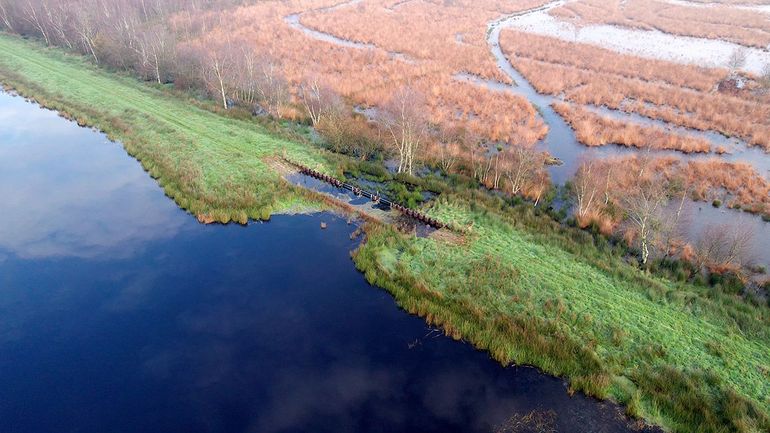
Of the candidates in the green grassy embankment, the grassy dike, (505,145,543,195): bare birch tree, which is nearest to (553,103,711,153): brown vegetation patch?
(505,145,543,195): bare birch tree

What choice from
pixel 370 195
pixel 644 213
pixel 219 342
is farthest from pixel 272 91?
pixel 644 213

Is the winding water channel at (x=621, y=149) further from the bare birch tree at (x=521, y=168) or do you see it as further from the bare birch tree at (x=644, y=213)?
the bare birch tree at (x=644, y=213)

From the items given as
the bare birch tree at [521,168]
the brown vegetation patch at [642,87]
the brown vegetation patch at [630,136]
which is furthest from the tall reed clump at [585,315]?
the brown vegetation patch at [642,87]

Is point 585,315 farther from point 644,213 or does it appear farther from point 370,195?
point 370,195

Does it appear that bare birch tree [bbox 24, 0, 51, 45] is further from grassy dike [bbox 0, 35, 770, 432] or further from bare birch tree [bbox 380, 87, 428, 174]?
bare birch tree [bbox 380, 87, 428, 174]

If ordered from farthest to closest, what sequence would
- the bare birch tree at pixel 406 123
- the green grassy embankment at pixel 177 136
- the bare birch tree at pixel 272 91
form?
the bare birch tree at pixel 272 91 < the bare birch tree at pixel 406 123 < the green grassy embankment at pixel 177 136

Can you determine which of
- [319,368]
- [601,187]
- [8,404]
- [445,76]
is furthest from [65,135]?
[601,187]
